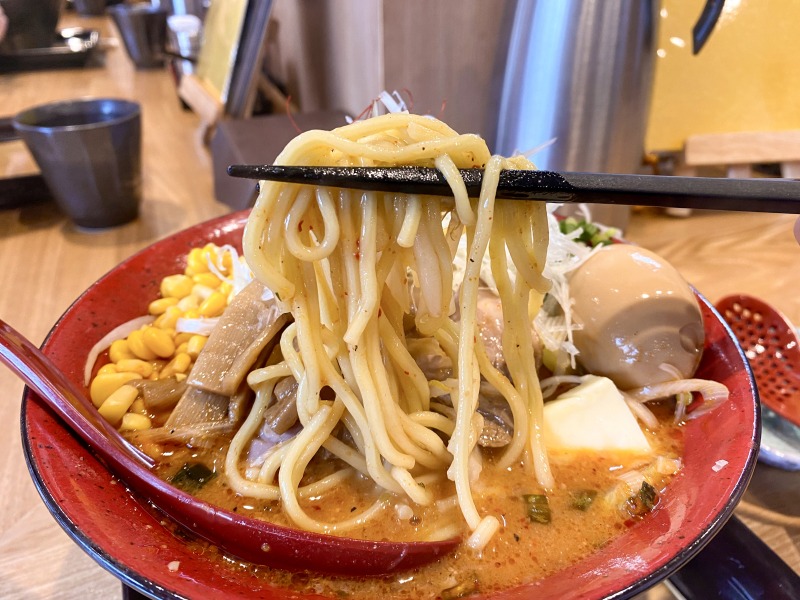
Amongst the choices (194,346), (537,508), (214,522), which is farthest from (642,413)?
(194,346)

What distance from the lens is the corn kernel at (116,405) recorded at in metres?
1.10

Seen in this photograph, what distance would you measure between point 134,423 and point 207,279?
470mm

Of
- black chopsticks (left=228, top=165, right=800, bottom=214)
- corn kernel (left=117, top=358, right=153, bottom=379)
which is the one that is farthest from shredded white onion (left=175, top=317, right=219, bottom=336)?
black chopsticks (left=228, top=165, right=800, bottom=214)

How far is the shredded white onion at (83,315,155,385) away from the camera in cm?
120

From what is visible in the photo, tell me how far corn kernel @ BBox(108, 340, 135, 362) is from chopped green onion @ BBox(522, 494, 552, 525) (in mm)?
919

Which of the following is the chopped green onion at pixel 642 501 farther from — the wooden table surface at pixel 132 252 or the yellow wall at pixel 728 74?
the yellow wall at pixel 728 74

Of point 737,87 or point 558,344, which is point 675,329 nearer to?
point 558,344

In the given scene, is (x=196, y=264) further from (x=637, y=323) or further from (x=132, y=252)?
(x=637, y=323)

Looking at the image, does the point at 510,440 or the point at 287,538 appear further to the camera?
the point at 510,440

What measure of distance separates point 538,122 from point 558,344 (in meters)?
0.99

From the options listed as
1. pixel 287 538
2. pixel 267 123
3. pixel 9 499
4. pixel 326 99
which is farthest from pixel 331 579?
pixel 326 99

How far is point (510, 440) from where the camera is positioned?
3.50 feet

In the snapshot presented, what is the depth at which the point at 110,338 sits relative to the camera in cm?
129

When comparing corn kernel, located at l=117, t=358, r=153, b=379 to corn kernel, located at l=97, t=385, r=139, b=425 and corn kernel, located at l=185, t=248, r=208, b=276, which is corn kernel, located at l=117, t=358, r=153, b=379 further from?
corn kernel, located at l=185, t=248, r=208, b=276
